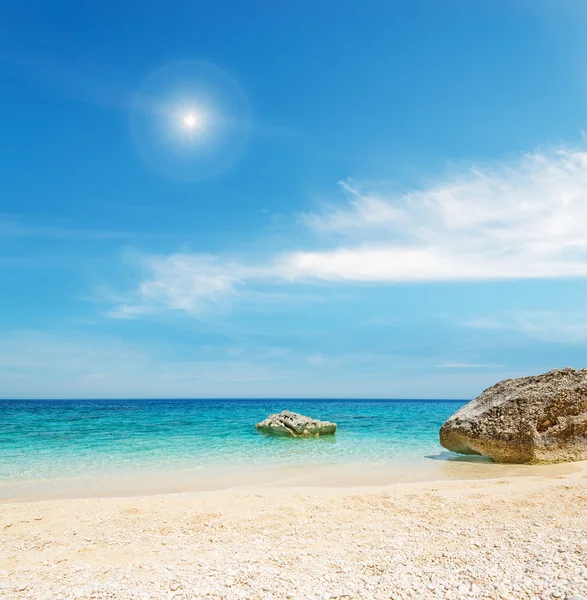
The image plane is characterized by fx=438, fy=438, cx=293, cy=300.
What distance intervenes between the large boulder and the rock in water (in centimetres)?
1275

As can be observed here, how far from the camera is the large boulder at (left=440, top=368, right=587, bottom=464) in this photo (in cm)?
1440

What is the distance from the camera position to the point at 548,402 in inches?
572

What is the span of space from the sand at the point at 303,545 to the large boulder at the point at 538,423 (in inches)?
166

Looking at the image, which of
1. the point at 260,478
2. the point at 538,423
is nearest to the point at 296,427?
the point at 260,478

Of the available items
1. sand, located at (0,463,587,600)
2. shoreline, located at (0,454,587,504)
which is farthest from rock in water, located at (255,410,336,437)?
sand, located at (0,463,587,600)

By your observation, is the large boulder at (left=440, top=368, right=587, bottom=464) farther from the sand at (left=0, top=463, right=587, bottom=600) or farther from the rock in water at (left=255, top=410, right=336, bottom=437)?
the rock in water at (left=255, top=410, right=336, bottom=437)

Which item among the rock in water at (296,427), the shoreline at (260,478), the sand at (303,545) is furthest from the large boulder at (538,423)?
the rock in water at (296,427)

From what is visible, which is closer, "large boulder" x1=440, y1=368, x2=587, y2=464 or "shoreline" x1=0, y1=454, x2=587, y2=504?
"shoreline" x1=0, y1=454, x2=587, y2=504

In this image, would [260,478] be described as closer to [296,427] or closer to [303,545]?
[303,545]

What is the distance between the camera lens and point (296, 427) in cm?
2688

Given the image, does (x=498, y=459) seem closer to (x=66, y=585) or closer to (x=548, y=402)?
(x=548, y=402)

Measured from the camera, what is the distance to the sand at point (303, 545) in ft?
16.8

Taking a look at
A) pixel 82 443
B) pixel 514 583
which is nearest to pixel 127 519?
pixel 514 583

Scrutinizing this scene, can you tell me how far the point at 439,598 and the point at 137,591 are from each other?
342 cm
